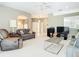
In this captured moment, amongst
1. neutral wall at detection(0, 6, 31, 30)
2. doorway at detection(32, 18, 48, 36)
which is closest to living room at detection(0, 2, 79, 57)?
neutral wall at detection(0, 6, 31, 30)

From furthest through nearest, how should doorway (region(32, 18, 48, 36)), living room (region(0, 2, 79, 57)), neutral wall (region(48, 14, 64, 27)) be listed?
doorway (region(32, 18, 48, 36)) < neutral wall (region(48, 14, 64, 27)) < living room (region(0, 2, 79, 57))

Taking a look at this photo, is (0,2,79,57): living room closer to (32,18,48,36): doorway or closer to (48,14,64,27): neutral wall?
(48,14,64,27): neutral wall

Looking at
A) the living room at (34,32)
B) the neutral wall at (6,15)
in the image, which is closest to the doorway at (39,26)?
the living room at (34,32)

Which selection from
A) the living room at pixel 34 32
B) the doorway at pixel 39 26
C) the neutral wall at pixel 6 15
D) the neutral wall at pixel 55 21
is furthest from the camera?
the doorway at pixel 39 26

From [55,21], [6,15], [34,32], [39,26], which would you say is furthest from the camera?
[39,26]

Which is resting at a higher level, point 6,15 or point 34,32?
point 6,15

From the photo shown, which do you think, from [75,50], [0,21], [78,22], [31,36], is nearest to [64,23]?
[78,22]

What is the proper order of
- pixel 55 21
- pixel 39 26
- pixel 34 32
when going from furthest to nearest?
1. pixel 39 26
2. pixel 55 21
3. pixel 34 32

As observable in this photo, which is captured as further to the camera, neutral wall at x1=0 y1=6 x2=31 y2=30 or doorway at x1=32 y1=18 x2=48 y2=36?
doorway at x1=32 y1=18 x2=48 y2=36

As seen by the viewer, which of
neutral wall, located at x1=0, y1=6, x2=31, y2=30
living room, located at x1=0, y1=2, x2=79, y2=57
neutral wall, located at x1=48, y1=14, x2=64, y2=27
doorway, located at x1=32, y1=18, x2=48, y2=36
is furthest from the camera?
doorway, located at x1=32, y1=18, x2=48, y2=36

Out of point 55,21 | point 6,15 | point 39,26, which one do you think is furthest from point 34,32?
point 39,26

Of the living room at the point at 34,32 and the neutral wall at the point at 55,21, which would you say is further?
the neutral wall at the point at 55,21

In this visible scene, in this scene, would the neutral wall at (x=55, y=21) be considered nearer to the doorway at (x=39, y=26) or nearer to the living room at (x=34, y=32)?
the living room at (x=34, y=32)

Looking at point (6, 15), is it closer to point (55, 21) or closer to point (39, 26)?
point (55, 21)
